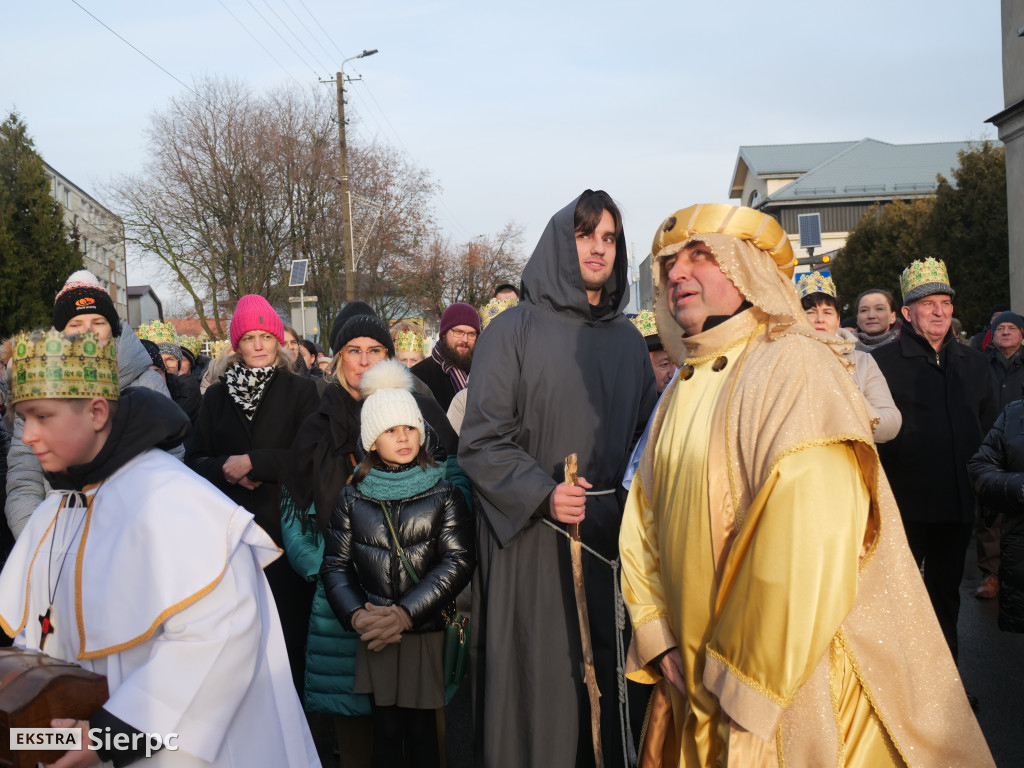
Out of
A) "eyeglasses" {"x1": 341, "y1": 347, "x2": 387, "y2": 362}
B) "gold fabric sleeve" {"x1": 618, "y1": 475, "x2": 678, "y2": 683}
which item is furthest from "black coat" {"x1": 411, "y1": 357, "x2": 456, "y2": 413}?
"gold fabric sleeve" {"x1": 618, "y1": 475, "x2": 678, "y2": 683}

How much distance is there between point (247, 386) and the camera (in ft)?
17.6

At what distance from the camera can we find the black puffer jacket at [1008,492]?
4.80 m

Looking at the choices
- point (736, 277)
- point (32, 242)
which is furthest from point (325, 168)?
point (736, 277)

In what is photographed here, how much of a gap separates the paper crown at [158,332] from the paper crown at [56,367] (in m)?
6.70

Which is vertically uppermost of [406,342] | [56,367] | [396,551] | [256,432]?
[406,342]

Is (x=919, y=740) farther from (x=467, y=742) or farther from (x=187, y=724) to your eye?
(x=467, y=742)

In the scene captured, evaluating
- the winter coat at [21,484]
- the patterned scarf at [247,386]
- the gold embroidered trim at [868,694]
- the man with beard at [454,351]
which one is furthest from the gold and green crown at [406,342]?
the gold embroidered trim at [868,694]

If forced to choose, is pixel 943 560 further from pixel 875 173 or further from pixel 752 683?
pixel 875 173

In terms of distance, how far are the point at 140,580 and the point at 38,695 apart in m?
0.40

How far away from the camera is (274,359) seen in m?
5.55

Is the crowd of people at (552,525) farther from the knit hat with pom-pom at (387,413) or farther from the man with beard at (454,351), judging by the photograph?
the man with beard at (454,351)

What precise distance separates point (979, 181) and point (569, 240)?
31.9 m

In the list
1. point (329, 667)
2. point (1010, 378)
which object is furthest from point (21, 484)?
point (1010, 378)

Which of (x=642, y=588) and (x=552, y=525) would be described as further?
(x=552, y=525)
